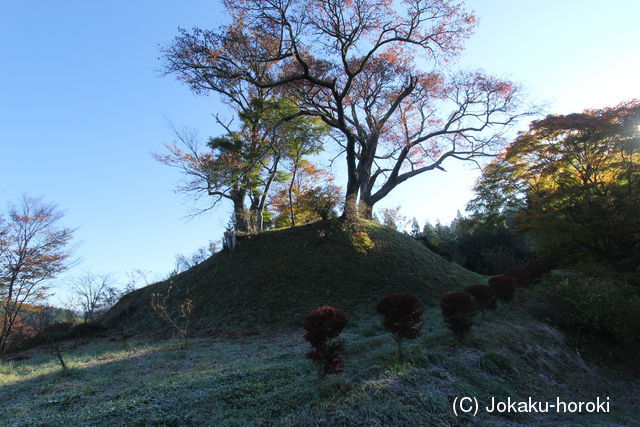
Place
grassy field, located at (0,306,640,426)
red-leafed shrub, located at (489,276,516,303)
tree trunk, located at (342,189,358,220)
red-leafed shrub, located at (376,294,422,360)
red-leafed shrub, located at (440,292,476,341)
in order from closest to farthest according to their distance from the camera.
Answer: grassy field, located at (0,306,640,426)
red-leafed shrub, located at (376,294,422,360)
red-leafed shrub, located at (440,292,476,341)
red-leafed shrub, located at (489,276,516,303)
tree trunk, located at (342,189,358,220)

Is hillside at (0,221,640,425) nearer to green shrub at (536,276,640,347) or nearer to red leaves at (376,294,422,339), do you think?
red leaves at (376,294,422,339)

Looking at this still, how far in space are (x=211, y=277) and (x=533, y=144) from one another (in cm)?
1268

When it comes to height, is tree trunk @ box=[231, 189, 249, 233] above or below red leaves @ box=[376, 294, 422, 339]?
above

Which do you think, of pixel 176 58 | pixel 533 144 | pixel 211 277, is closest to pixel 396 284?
pixel 533 144

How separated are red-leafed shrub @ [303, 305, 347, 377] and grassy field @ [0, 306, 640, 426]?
0.50ft

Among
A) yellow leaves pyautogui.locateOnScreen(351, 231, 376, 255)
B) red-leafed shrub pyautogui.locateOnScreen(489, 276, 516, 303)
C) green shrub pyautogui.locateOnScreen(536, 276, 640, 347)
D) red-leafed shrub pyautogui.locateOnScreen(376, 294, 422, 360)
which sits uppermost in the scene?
yellow leaves pyautogui.locateOnScreen(351, 231, 376, 255)

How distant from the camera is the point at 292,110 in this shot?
1505cm

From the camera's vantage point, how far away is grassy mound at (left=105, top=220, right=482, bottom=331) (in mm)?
10289

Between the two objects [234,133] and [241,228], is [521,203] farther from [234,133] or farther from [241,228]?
[234,133]

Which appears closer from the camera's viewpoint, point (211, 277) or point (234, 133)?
point (211, 277)

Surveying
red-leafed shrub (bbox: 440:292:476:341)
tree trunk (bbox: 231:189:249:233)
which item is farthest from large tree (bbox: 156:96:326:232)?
red-leafed shrub (bbox: 440:292:476:341)

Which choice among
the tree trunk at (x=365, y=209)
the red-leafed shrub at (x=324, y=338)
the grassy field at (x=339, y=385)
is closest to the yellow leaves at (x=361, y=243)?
the tree trunk at (x=365, y=209)

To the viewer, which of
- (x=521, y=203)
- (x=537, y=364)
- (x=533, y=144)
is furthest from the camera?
(x=521, y=203)

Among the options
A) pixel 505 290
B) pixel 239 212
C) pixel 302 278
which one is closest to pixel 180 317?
pixel 302 278
